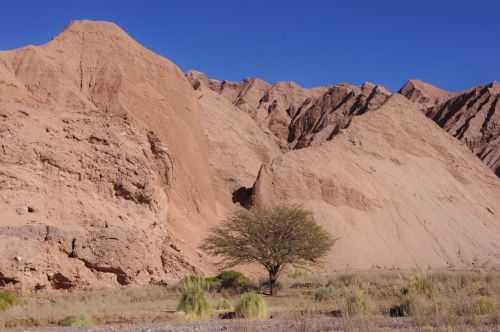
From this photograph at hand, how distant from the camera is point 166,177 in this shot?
99.0 feet

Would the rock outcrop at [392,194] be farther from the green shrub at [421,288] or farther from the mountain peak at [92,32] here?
the green shrub at [421,288]

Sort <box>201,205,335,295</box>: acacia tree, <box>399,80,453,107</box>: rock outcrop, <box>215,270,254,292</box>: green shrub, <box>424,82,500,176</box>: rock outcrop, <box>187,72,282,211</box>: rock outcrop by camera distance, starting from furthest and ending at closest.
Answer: <box>399,80,453,107</box>: rock outcrop
<box>424,82,500,176</box>: rock outcrop
<box>187,72,282,211</box>: rock outcrop
<box>201,205,335,295</box>: acacia tree
<box>215,270,254,292</box>: green shrub

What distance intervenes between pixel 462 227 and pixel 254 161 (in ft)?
55.7

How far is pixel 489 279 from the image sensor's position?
22.2 metres

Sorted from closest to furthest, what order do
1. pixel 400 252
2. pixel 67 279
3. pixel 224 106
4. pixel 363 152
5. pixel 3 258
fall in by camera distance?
pixel 3 258 → pixel 67 279 → pixel 400 252 → pixel 363 152 → pixel 224 106

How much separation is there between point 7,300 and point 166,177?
46.8 ft

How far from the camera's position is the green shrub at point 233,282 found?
23.0 m

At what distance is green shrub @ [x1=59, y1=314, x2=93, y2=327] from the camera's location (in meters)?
13.1

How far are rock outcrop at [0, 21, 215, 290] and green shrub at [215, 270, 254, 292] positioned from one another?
1349 millimetres

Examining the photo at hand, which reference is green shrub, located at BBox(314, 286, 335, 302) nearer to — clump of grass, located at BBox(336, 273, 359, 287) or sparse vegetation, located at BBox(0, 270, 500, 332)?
sparse vegetation, located at BBox(0, 270, 500, 332)

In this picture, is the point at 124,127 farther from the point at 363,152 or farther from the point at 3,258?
the point at 363,152

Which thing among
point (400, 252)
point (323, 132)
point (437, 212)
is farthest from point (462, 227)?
point (323, 132)

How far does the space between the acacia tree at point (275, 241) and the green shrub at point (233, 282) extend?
809mm

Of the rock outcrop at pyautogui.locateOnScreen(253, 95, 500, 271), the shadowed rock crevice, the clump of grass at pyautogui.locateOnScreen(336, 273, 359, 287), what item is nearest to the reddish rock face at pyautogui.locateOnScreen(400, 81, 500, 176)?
the rock outcrop at pyautogui.locateOnScreen(253, 95, 500, 271)
